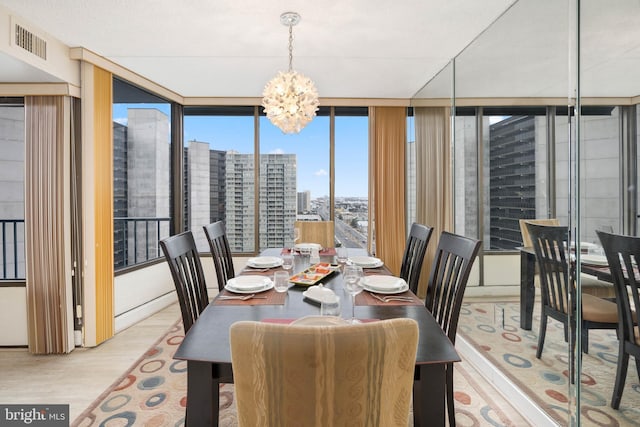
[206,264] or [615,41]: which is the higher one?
[615,41]

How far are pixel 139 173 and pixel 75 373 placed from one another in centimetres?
202

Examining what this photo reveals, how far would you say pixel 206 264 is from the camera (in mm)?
4016

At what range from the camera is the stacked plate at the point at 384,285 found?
1655 mm

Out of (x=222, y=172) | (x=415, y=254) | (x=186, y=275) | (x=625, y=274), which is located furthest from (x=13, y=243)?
(x=625, y=274)

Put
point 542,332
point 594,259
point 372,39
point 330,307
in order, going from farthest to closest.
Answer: point 372,39, point 542,332, point 594,259, point 330,307

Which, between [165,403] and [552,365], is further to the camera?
[165,403]

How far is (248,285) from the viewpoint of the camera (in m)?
1.71

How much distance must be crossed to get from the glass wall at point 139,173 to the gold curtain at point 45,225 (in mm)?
492

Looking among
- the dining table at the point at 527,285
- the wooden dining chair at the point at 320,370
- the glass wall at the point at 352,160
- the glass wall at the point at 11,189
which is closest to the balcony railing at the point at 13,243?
the glass wall at the point at 11,189

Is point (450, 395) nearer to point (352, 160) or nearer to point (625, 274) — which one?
point (625, 274)

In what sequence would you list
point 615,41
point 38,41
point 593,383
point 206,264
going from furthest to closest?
point 206,264 → point 38,41 → point 593,383 → point 615,41

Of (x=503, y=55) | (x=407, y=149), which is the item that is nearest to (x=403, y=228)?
(x=407, y=149)

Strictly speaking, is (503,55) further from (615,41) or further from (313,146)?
(313,146)

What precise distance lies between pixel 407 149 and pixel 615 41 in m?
2.76
